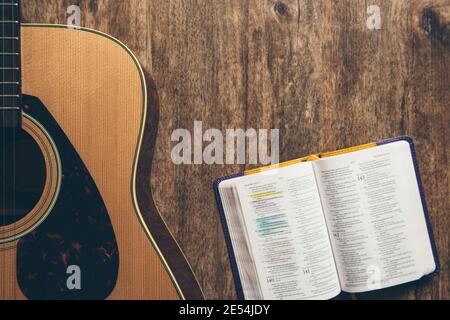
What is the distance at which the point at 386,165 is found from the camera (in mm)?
1231

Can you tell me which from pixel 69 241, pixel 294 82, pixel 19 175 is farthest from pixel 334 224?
pixel 19 175

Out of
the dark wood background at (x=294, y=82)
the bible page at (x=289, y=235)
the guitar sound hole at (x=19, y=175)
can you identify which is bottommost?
the bible page at (x=289, y=235)

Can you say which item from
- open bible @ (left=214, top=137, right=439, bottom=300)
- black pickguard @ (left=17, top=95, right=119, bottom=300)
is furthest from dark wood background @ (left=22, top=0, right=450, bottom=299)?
black pickguard @ (left=17, top=95, right=119, bottom=300)

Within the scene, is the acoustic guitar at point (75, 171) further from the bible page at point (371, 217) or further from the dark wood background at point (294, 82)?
the bible page at point (371, 217)

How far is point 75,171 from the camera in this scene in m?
1.12

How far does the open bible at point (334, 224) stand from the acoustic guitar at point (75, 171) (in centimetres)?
21

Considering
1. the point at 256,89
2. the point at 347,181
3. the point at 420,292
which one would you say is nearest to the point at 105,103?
the point at 256,89

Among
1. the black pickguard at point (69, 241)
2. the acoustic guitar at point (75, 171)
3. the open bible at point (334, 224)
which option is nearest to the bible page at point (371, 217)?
the open bible at point (334, 224)

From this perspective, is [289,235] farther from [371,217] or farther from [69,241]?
[69,241]

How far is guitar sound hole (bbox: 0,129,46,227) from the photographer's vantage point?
43.5 inches

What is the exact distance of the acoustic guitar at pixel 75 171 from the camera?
3.63 feet

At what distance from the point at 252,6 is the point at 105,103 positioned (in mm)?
396

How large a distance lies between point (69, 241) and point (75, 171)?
133 millimetres

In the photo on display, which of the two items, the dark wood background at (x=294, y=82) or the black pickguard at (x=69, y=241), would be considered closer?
the black pickguard at (x=69, y=241)
